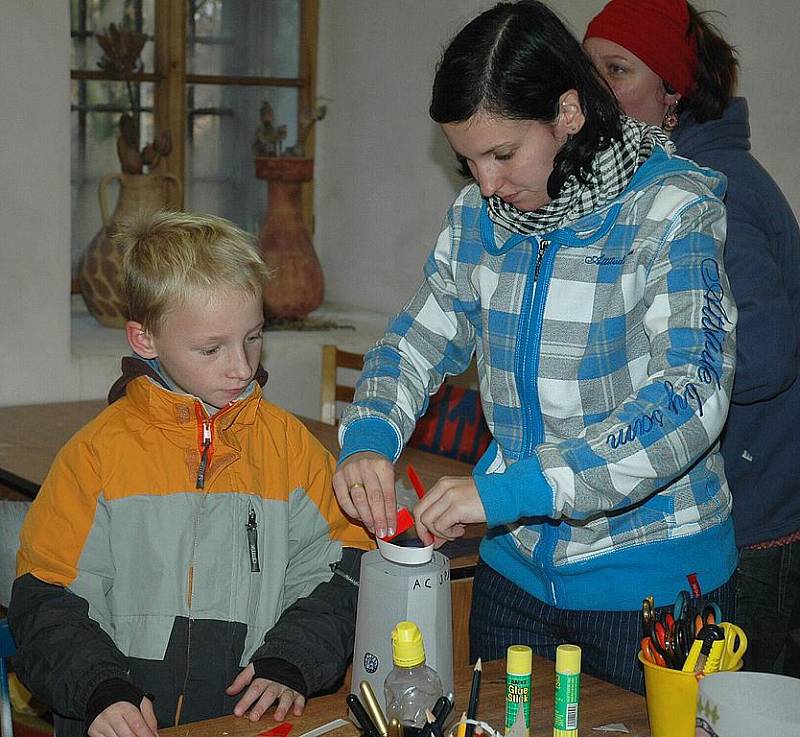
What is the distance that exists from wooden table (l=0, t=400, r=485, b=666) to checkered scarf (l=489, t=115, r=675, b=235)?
81 centimetres

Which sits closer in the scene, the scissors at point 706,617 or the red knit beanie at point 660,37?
the scissors at point 706,617

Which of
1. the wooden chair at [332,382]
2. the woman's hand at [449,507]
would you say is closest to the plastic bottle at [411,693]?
the woman's hand at [449,507]

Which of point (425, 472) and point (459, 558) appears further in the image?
point (425, 472)

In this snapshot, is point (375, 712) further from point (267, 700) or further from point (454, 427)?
point (454, 427)

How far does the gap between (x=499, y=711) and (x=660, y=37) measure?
109cm

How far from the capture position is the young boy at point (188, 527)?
1485 millimetres

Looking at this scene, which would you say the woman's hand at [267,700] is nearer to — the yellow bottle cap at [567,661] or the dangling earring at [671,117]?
the yellow bottle cap at [567,661]

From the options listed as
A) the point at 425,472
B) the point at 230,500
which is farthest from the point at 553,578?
the point at 425,472

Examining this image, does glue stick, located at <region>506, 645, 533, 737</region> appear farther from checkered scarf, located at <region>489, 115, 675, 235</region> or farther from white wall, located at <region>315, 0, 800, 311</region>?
white wall, located at <region>315, 0, 800, 311</region>

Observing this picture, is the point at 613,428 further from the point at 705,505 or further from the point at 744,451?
the point at 744,451

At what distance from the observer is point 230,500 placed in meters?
1.55

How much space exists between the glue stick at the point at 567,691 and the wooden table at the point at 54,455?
0.84 m

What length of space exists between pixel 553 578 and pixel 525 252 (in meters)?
0.39

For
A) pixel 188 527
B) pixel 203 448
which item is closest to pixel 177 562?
pixel 188 527
